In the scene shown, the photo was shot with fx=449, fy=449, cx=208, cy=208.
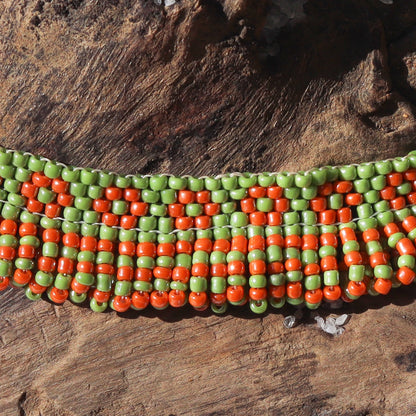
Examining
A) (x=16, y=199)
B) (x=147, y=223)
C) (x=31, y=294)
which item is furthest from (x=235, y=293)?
(x=16, y=199)

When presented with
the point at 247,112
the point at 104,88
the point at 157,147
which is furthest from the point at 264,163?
the point at 104,88

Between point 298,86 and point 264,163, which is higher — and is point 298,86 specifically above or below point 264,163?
above

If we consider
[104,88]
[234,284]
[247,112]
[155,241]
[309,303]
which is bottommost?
[309,303]

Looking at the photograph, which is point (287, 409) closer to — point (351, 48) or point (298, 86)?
point (298, 86)

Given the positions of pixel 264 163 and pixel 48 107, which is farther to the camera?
pixel 264 163

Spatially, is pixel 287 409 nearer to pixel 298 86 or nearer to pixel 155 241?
pixel 155 241

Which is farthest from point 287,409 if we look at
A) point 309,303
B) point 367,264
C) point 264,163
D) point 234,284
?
point 264,163

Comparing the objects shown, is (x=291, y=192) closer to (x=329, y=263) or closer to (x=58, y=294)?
(x=329, y=263)
